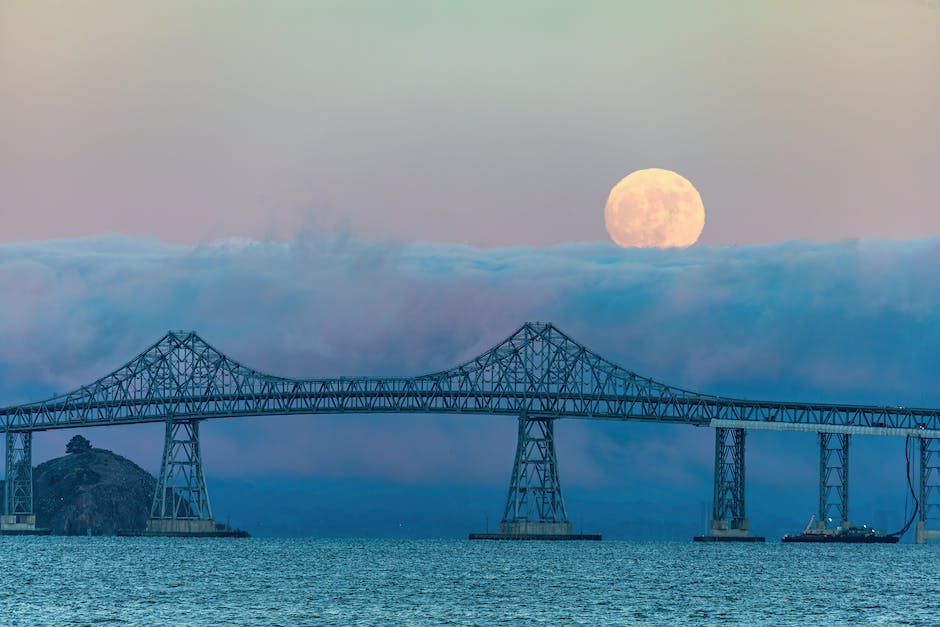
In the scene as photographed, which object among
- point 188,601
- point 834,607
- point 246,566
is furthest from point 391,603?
point 246,566

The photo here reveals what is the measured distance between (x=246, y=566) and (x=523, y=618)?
59.6 metres

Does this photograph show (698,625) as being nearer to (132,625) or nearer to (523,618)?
(523,618)

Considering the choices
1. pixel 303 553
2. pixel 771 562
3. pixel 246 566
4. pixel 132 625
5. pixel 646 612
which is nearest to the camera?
pixel 132 625

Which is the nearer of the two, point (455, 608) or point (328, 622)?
point (328, 622)

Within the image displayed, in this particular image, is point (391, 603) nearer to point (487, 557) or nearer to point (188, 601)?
point (188, 601)

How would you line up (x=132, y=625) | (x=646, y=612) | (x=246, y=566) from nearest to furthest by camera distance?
(x=132, y=625) < (x=646, y=612) < (x=246, y=566)

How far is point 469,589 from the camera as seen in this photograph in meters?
113

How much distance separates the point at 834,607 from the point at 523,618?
21451 millimetres

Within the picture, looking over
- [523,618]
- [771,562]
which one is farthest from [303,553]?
[523,618]

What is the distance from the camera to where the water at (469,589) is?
92500mm

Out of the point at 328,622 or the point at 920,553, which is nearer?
the point at 328,622

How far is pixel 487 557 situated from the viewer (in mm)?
163750

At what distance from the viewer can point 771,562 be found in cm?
15875

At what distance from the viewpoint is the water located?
3642 inches
